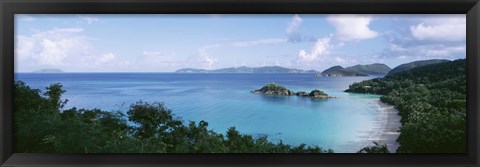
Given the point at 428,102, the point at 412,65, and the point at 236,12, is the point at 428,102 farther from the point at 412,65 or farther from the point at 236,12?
the point at 236,12

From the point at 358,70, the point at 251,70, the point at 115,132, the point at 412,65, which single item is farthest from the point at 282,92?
the point at 115,132

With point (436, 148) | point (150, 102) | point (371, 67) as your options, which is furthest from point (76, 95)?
point (436, 148)

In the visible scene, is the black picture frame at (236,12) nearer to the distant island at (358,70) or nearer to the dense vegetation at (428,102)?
the dense vegetation at (428,102)

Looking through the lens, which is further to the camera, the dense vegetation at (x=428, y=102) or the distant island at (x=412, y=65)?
the distant island at (x=412, y=65)

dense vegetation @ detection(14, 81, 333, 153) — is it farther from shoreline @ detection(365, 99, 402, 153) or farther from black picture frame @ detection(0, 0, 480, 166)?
shoreline @ detection(365, 99, 402, 153)

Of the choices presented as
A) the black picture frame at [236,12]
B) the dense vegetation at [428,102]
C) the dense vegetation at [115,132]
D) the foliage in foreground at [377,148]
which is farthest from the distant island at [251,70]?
the black picture frame at [236,12]

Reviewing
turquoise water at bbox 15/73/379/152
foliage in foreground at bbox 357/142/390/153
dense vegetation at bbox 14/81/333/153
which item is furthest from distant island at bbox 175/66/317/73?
foliage in foreground at bbox 357/142/390/153

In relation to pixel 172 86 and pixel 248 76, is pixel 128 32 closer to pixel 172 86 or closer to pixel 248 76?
pixel 172 86
